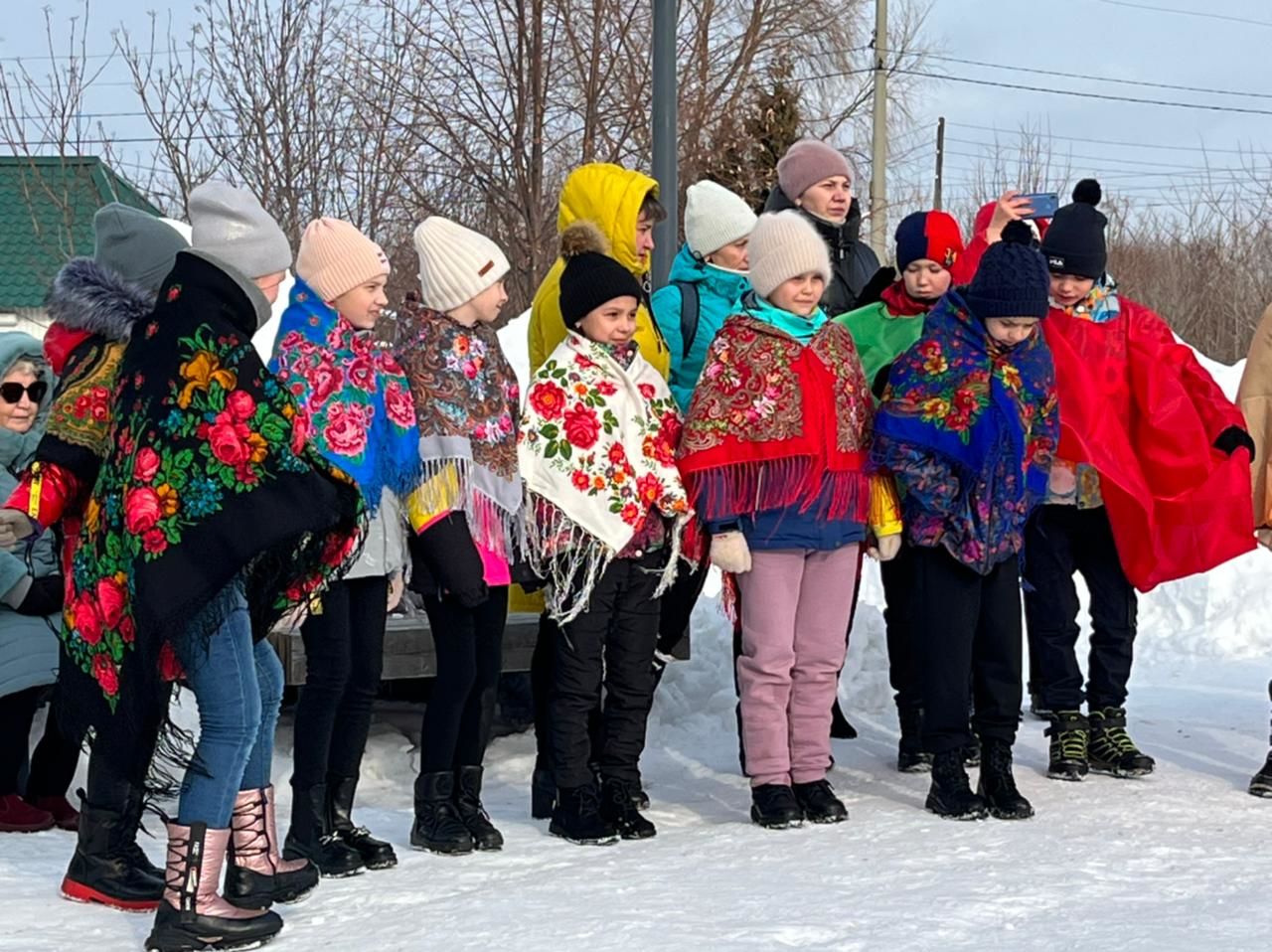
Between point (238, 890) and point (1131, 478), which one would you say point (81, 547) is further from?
point (1131, 478)

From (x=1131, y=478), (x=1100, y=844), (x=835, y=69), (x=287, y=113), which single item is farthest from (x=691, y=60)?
(x=1100, y=844)

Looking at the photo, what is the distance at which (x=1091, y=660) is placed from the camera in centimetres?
646

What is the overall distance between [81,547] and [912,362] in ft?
9.04

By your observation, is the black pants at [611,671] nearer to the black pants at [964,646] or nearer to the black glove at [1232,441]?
the black pants at [964,646]

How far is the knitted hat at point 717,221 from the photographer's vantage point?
251 inches

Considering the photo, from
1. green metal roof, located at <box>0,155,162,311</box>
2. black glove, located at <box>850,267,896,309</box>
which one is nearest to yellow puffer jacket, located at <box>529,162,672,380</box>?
black glove, located at <box>850,267,896,309</box>

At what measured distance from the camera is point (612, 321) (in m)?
5.59

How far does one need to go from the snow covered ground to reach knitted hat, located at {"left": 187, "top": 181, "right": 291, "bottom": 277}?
67.7 inches

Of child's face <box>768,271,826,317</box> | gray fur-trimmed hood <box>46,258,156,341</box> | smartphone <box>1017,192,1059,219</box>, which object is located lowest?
gray fur-trimmed hood <box>46,258,156,341</box>

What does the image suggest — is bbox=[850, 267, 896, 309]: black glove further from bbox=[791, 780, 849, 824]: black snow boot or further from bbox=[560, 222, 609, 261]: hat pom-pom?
bbox=[791, 780, 849, 824]: black snow boot

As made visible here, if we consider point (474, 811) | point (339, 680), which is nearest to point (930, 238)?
point (474, 811)

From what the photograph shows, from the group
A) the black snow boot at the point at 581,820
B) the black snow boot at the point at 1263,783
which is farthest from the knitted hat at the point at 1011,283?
the black snow boot at the point at 581,820

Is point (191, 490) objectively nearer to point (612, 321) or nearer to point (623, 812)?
point (612, 321)

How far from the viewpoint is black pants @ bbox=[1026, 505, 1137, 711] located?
6.39 m
